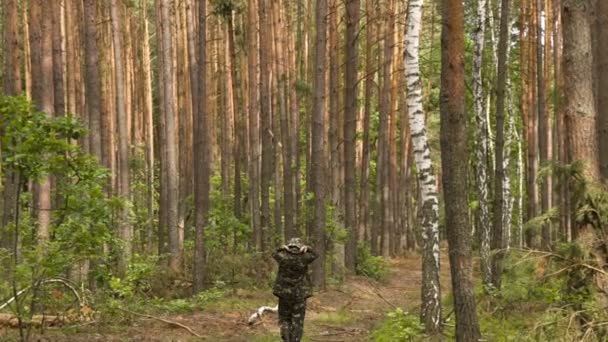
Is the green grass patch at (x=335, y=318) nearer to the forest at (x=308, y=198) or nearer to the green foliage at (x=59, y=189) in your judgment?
the forest at (x=308, y=198)

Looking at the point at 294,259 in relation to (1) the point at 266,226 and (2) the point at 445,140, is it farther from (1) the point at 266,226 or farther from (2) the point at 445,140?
(1) the point at 266,226

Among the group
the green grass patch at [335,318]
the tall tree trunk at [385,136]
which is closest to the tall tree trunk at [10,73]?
the green grass patch at [335,318]

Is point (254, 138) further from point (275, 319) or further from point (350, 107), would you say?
point (275, 319)

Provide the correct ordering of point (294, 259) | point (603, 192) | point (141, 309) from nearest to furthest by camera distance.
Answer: point (603, 192) < point (294, 259) < point (141, 309)

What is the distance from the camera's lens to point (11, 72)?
20.5 metres

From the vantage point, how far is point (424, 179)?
422 inches

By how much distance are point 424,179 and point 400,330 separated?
2.43 metres

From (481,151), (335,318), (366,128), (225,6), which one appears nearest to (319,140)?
(481,151)

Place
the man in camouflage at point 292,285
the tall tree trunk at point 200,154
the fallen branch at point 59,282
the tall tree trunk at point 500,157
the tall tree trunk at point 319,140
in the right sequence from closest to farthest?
the fallen branch at point 59,282 < the man in camouflage at point 292,285 < the tall tree trunk at point 500,157 < the tall tree trunk at point 200,154 < the tall tree trunk at point 319,140

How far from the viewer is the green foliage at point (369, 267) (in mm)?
21406

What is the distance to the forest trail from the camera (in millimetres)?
11336

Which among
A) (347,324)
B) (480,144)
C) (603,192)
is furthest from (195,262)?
(603,192)

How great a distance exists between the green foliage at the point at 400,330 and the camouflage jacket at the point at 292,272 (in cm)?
210

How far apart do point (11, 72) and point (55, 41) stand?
7.37 metres
